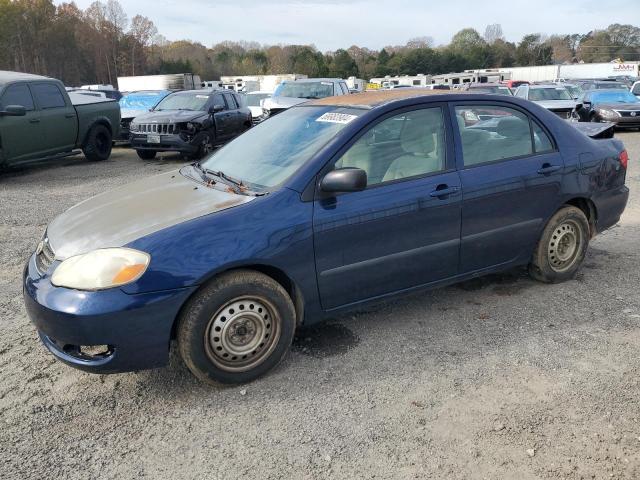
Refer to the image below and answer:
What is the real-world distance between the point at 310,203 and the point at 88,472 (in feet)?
5.89

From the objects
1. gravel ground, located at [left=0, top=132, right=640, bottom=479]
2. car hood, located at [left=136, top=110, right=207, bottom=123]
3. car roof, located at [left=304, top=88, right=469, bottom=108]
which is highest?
car roof, located at [left=304, top=88, right=469, bottom=108]

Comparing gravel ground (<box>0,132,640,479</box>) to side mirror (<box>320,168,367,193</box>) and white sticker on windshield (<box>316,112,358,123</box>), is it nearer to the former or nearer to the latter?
side mirror (<box>320,168,367,193</box>)

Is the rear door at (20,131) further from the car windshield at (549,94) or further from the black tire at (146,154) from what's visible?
the car windshield at (549,94)

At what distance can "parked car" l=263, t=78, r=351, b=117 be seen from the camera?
1513cm

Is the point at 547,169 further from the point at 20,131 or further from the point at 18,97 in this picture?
the point at 18,97

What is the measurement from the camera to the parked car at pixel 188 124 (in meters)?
11.8

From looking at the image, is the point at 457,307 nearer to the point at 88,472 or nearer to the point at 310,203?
the point at 310,203

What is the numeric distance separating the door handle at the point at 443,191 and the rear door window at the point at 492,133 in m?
0.24

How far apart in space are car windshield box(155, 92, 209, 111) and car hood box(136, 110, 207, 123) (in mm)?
321

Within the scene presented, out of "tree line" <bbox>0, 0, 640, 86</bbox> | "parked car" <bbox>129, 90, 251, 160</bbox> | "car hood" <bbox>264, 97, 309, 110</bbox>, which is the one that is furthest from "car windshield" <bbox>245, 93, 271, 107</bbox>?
"tree line" <bbox>0, 0, 640, 86</bbox>

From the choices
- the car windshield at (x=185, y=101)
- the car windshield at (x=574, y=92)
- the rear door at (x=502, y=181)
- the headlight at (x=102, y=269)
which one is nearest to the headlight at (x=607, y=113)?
A: the car windshield at (x=574, y=92)

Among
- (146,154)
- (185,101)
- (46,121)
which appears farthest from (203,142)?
(46,121)

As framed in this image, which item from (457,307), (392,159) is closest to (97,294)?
(392,159)

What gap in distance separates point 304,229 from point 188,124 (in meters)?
9.32
